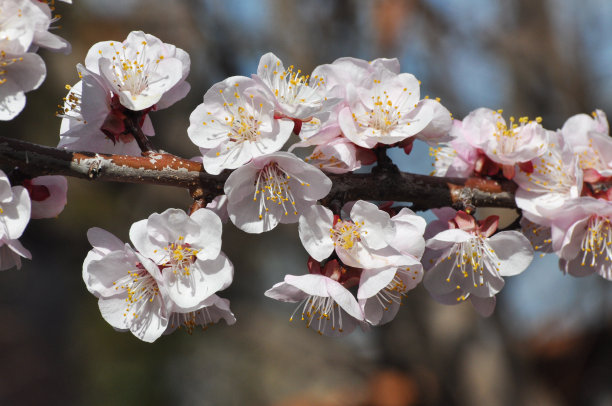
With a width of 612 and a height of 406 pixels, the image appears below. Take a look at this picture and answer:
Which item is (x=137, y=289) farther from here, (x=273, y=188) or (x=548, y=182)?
(x=548, y=182)

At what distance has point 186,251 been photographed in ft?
3.96

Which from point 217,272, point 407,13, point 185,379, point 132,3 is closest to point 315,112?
point 217,272

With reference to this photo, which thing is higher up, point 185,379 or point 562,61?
point 562,61

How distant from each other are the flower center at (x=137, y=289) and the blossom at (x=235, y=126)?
27 cm

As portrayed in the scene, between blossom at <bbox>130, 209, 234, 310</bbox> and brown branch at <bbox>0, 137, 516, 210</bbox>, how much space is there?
8 cm

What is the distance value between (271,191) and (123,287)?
0.37m

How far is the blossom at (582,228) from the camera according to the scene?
4.40 ft

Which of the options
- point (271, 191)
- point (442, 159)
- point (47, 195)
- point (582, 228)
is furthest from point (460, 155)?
point (47, 195)

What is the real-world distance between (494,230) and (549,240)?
185 mm

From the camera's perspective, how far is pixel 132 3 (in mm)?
5652

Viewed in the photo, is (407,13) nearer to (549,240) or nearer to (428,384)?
(428,384)

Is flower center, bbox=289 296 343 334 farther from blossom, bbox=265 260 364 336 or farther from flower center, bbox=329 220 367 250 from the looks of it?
flower center, bbox=329 220 367 250

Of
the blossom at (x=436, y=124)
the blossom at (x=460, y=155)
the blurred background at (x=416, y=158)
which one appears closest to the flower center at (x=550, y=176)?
the blossom at (x=460, y=155)

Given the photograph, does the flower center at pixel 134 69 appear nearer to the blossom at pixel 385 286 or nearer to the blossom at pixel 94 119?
the blossom at pixel 94 119
